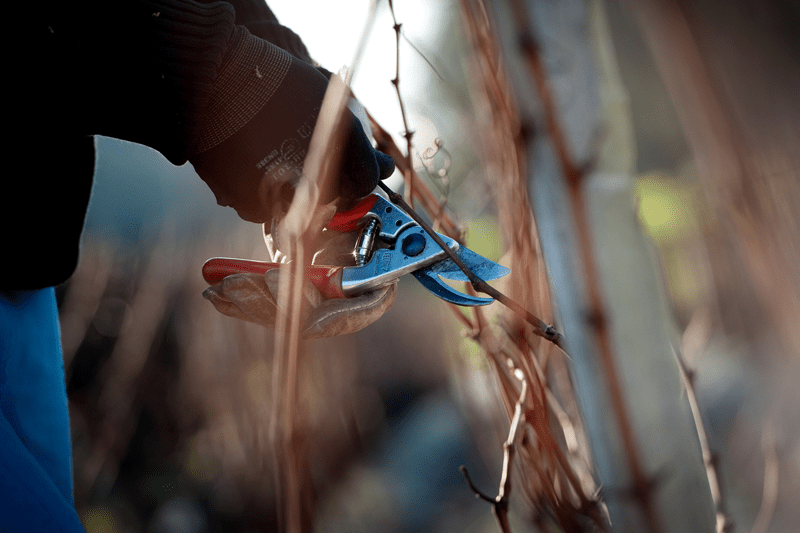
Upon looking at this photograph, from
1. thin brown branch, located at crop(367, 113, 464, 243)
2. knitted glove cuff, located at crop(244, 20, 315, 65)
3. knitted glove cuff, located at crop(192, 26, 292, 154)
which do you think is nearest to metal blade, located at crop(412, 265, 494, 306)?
thin brown branch, located at crop(367, 113, 464, 243)

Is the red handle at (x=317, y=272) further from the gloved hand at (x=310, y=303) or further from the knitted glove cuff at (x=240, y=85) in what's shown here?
the knitted glove cuff at (x=240, y=85)

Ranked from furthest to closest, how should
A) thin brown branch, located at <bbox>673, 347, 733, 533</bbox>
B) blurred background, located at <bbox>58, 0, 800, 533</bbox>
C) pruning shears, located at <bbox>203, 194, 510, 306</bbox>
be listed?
blurred background, located at <bbox>58, 0, 800, 533</bbox> → pruning shears, located at <bbox>203, 194, 510, 306</bbox> → thin brown branch, located at <bbox>673, 347, 733, 533</bbox>

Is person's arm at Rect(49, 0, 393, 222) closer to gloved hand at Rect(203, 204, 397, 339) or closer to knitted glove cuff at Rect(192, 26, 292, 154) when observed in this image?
knitted glove cuff at Rect(192, 26, 292, 154)

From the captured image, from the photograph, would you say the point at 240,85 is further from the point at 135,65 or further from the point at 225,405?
the point at 225,405

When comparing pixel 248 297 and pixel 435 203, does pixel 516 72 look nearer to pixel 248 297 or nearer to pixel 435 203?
pixel 435 203

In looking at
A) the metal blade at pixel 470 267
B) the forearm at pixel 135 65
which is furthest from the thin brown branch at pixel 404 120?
the forearm at pixel 135 65
